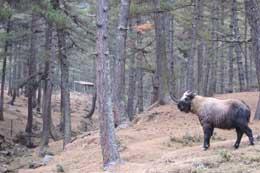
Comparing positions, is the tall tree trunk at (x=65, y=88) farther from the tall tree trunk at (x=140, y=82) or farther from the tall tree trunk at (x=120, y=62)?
the tall tree trunk at (x=140, y=82)

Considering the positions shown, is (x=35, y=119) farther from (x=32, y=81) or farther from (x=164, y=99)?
(x=164, y=99)

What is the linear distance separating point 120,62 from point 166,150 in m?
6.45

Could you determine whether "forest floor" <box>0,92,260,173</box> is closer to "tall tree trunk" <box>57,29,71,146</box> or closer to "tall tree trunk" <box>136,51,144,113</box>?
"tall tree trunk" <box>57,29,71,146</box>

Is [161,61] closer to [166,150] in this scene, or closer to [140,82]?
[166,150]

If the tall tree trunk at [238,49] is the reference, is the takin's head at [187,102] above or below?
below

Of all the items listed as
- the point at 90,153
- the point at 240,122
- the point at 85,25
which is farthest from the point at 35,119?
the point at 240,122

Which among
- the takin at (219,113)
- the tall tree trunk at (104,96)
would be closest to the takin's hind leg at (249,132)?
the takin at (219,113)

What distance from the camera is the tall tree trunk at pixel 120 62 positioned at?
19.2 m

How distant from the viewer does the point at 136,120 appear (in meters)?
Answer: 20.6

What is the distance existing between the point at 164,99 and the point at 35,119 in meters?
18.0

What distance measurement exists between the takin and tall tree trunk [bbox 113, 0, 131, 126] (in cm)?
739

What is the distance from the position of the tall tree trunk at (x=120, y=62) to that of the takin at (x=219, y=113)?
291 inches

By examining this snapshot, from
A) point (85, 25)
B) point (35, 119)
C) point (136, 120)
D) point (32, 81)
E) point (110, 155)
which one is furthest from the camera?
point (35, 119)

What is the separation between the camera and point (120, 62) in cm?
1950
